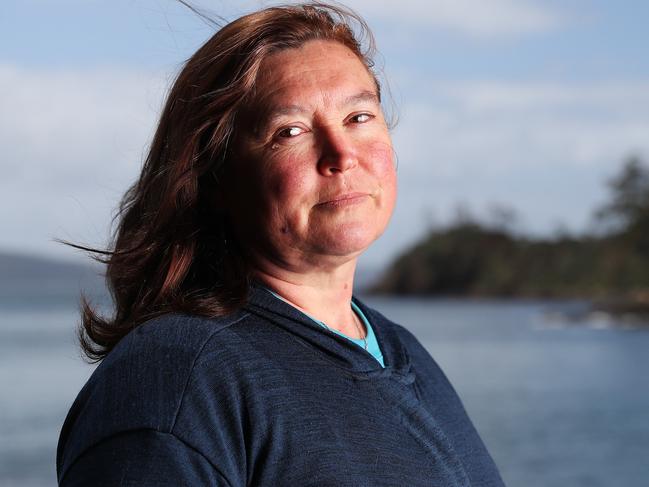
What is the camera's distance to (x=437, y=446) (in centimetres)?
138

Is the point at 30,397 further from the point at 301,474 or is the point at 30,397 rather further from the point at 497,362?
the point at 301,474

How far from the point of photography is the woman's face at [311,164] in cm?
132

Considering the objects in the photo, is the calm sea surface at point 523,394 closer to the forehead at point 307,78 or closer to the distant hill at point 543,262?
the distant hill at point 543,262

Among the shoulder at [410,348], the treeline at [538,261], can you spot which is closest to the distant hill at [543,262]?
the treeline at [538,261]

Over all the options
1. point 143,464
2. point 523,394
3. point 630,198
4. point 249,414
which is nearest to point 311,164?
point 249,414

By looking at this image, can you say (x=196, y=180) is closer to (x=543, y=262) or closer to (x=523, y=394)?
(x=523, y=394)

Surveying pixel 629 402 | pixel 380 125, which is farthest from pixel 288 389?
pixel 629 402

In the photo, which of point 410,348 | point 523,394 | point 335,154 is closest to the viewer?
point 335,154

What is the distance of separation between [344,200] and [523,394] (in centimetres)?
1464

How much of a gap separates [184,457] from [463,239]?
1362 inches

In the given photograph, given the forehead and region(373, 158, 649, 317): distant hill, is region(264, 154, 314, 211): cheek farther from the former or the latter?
region(373, 158, 649, 317): distant hill

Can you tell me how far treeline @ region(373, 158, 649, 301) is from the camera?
28656 mm

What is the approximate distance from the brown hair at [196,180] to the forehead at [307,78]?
14 millimetres

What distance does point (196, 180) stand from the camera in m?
1.38
